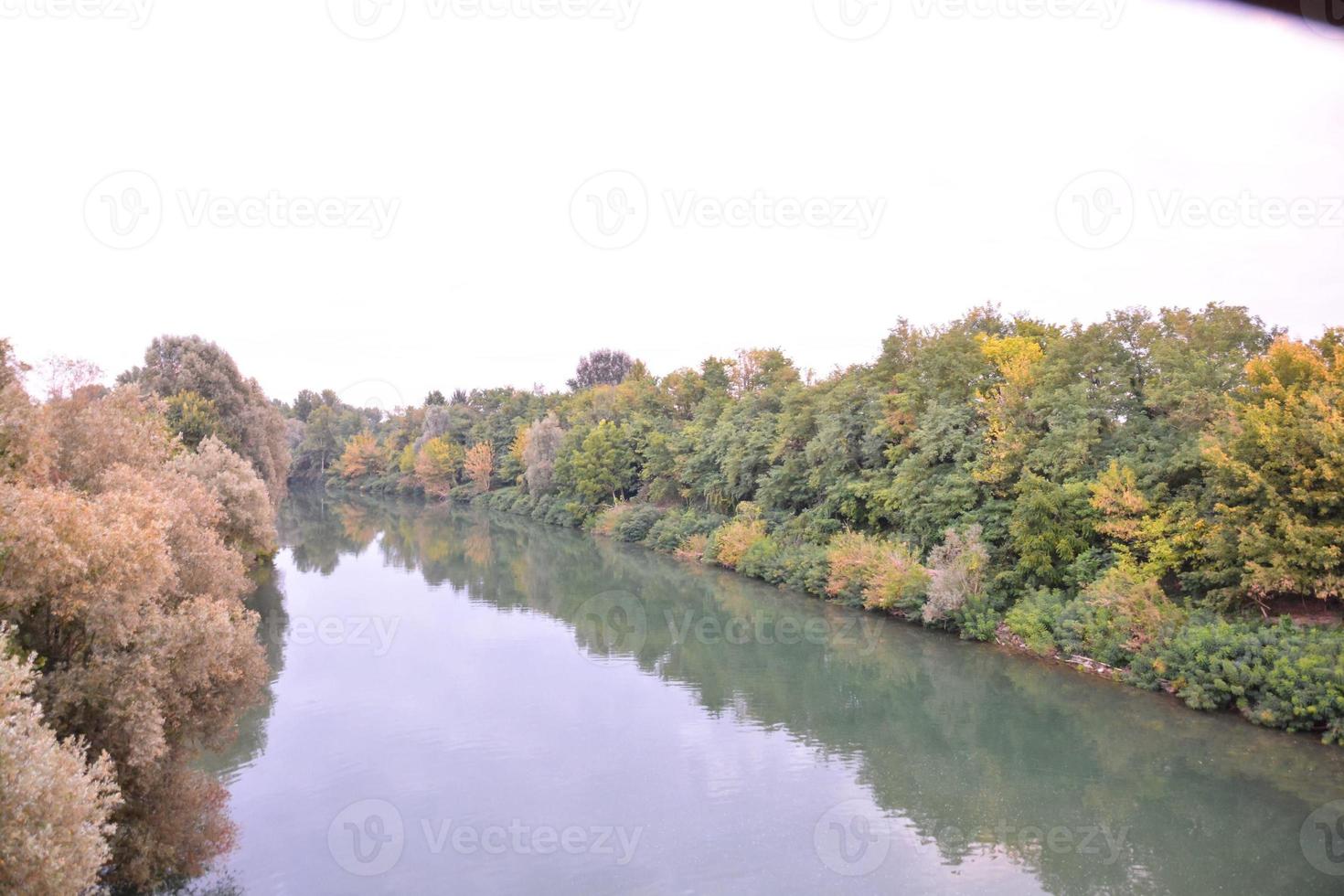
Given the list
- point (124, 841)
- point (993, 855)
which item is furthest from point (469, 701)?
point (993, 855)

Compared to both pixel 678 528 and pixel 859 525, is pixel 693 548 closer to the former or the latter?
pixel 678 528

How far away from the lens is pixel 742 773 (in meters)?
15.3

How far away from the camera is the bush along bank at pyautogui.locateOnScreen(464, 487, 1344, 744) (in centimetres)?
1579

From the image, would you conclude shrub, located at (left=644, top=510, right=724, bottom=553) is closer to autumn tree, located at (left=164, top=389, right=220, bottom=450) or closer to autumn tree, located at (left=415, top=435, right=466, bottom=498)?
autumn tree, located at (left=164, top=389, right=220, bottom=450)

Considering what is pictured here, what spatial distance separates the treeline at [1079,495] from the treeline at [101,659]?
1841 centimetres

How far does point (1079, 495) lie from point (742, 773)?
496 inches

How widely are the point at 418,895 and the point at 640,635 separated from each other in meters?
15.5

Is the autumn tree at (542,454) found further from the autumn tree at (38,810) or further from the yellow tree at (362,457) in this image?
the autumn tree at (38,810)

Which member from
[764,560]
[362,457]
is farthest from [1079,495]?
[362,457]

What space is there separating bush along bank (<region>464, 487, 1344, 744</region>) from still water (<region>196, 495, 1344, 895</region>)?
65 centimetres

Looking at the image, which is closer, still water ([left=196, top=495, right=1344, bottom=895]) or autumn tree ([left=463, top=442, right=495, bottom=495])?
still water ([left=196, top=495, right=1344, bottom=895])

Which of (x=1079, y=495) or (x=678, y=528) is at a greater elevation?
(x=1079, y=495)

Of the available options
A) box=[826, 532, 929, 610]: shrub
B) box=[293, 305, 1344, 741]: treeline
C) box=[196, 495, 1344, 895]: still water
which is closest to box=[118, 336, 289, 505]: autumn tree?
box=[196, 495, 1344, 895]: still water

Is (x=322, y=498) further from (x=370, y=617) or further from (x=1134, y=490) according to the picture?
(x=1134, y=490)
